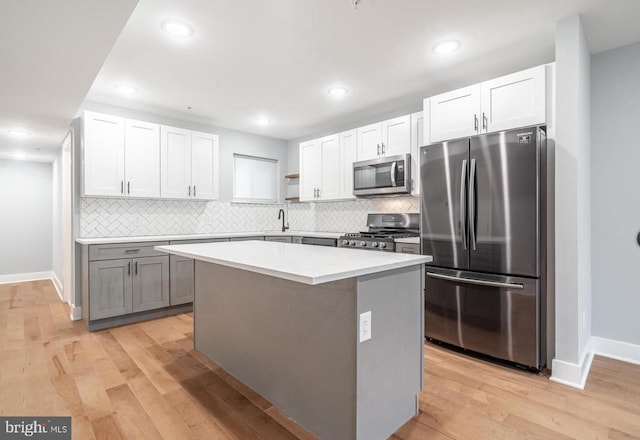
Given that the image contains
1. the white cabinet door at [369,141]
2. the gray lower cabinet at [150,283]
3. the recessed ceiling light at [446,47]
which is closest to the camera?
the recessed ceiling light at [446,47]

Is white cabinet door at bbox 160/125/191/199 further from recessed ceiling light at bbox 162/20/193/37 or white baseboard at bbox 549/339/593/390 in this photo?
white baseboard at bbox 549/339/593/390

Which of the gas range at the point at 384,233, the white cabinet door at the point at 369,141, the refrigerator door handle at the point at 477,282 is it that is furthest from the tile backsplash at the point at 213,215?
the refrigerator door handle at the point at 477,282

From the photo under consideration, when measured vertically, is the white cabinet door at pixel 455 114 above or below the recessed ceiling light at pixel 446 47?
below

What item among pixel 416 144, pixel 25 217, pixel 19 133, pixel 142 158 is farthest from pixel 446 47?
pixel 25 217

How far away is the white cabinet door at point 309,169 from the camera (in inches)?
193

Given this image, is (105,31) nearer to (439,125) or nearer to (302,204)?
(439,125)

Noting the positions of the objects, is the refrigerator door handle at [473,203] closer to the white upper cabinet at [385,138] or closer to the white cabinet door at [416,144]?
the white cabinet door at [416,144]

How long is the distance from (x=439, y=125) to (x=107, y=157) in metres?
3.60

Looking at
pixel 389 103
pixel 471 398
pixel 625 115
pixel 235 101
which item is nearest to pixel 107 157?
pixel 235 101

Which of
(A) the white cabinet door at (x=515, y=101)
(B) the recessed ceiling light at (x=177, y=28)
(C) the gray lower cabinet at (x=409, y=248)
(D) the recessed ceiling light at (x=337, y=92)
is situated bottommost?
(C) the gray lower cabinet at (x=409, y=248)

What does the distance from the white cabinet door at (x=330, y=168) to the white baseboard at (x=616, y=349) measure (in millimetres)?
3099

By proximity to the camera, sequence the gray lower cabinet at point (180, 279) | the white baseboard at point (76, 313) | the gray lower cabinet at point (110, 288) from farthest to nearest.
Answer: the gray lower cabinet at point (180, 279), the white baseboard at point (76, 313), the gray lower cabinet at point (110, 288)

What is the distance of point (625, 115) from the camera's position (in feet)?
8.86

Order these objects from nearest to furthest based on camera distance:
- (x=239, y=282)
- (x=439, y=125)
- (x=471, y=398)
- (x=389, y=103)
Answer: (x=471, y=398) < (x=239, y=282) < (x=439, y=125) < (x=389, y=103)
